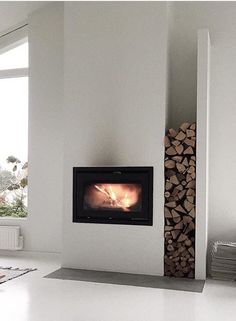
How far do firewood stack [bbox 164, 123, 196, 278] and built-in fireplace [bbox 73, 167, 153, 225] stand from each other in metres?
0.21

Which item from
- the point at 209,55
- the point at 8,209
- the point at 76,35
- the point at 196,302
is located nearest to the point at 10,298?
the point at 196,302

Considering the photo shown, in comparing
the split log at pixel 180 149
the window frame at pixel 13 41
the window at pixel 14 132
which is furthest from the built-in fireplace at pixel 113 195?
the window frame at pixel 13 41

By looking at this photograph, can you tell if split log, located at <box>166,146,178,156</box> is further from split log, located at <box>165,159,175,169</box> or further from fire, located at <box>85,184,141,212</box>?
fire, located at <box>85,184,141,212</box>

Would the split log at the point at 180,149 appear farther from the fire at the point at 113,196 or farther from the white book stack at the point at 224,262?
the white book stack at the point at 224,262

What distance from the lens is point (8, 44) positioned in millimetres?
5594

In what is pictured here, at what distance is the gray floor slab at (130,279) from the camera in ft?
12.5

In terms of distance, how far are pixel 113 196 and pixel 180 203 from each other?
0.69m

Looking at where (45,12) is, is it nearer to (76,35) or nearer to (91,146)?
(76,35)

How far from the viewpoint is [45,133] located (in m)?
5.30

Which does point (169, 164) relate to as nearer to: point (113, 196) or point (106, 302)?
point (113, 196)

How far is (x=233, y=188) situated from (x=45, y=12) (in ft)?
10.5

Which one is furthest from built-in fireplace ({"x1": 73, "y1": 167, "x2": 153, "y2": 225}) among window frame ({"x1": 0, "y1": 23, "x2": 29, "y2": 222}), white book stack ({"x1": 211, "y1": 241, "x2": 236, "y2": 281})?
window frame ({"x1": 0, "y1": 23, "x2": 29, "y2": 222})

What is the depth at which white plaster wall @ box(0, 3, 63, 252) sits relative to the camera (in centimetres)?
523

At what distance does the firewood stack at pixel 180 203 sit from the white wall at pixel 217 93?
17.8 inches
